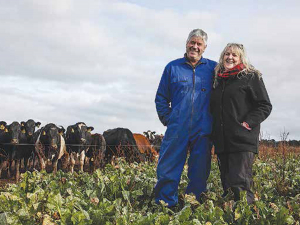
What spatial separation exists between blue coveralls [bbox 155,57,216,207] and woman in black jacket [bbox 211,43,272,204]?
28 cm

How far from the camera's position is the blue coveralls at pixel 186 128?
5.08 m

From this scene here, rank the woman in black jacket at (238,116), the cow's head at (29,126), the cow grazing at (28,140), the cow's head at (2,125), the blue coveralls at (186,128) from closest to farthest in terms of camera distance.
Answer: the woman in black jacket at (238,116)
the blue coveralls at (186,128)
the cow grazing at (28,140)
the cow's head at (2,125)
the cow's head at (29,126)

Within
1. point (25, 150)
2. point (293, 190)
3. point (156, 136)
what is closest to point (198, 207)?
point (293, 190)

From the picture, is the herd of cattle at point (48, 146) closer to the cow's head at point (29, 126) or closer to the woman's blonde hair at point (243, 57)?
the cow's head at point (29, 126)

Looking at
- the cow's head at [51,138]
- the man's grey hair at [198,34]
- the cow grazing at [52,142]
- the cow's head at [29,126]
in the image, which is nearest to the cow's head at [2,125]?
the cow's head at [29,126]

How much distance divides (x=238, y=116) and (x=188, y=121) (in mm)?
692

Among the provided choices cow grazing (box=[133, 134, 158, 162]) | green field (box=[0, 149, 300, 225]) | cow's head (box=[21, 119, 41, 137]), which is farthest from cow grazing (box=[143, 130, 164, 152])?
green field (box=[0, 149, 300, 225])

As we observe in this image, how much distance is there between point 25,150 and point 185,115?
10.7 meters

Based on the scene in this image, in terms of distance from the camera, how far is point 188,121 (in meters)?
5.08

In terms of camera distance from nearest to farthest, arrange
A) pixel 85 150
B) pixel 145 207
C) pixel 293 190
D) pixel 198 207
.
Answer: pixel 198 207, pixel 145 207, pixel 293 190, pixel 85 150

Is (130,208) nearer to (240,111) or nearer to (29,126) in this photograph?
(240,111)

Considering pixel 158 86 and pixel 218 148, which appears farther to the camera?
pixel 158 86

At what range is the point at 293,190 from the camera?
688 centimetres

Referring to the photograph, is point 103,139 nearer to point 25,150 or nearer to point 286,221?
point 25,150
